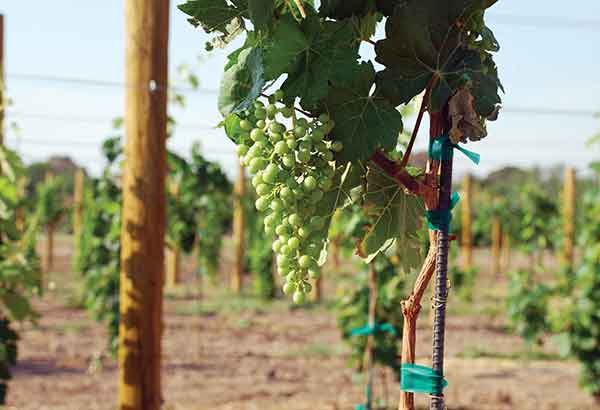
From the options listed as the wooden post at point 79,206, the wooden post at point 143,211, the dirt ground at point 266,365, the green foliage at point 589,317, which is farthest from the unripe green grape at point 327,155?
the wooden post at point 79,206

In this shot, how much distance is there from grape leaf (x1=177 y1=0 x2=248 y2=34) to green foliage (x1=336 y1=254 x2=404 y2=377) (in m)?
4.74

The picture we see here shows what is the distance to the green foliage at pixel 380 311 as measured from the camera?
5.91 meters

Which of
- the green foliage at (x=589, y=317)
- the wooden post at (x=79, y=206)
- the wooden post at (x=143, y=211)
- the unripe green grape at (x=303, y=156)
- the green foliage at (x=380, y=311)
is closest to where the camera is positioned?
the unripe green grape at (x=303, y=156)

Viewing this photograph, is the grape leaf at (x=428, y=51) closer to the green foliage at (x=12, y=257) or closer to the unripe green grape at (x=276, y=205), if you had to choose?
the unripe green grape at (x=276, y=205)

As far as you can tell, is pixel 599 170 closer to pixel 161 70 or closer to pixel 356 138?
pixel 161 70

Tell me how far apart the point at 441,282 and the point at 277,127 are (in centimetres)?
35

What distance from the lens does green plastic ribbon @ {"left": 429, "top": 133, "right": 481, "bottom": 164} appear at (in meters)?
1.09

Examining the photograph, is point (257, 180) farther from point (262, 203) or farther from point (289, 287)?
point (289, 287)

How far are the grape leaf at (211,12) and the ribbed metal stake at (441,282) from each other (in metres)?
0.39

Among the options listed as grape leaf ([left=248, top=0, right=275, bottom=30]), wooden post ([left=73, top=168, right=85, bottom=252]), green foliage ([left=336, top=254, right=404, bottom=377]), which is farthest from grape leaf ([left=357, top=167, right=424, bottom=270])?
wooden post ([left=73, top=168, right=85, bottom=252])

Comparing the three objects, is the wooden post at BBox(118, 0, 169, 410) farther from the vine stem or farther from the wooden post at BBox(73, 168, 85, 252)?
the wooden post at BBox(73, 168, 85, 252)

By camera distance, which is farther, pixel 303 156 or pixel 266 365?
pixel 266 365

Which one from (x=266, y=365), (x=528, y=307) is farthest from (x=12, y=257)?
(x=528, y=307)

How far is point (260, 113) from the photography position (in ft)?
3.39
